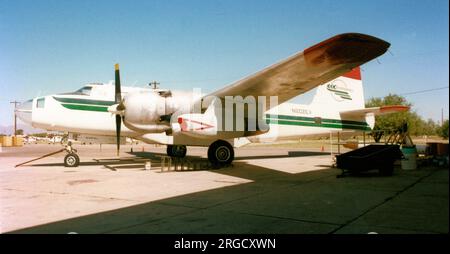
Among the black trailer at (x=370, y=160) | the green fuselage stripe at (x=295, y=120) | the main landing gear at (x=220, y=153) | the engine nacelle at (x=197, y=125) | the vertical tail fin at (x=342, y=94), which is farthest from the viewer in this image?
the vertical tail fin at (x=342, y=94)

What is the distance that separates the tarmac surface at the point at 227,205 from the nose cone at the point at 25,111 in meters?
4.76

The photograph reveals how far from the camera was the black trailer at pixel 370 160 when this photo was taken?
34.7ft

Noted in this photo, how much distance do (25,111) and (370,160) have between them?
13.4 metres

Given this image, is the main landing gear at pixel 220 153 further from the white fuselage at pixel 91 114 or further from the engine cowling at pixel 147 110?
the engine cowling at pixel 147 110

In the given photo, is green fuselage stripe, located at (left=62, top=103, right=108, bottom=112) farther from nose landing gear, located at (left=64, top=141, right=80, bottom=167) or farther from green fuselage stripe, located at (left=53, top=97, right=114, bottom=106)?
nose landing gear, located at (left=64, top=141, right=80, bottom=167)

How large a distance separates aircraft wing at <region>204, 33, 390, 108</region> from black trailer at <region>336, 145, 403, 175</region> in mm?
2774

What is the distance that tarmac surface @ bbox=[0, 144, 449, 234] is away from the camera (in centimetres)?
483

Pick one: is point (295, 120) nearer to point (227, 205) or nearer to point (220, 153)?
point (220, 153)

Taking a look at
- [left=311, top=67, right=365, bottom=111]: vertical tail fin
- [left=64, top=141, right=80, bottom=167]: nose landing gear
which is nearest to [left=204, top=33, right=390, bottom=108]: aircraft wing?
[left=311, top=67, right=365, bottom=111]: vertical tail fin

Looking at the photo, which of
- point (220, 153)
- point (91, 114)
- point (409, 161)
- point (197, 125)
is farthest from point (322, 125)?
point (91, 114)

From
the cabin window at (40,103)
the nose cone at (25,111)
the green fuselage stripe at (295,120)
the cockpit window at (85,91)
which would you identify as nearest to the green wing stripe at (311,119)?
the green fuselage stripe at (295,120)
